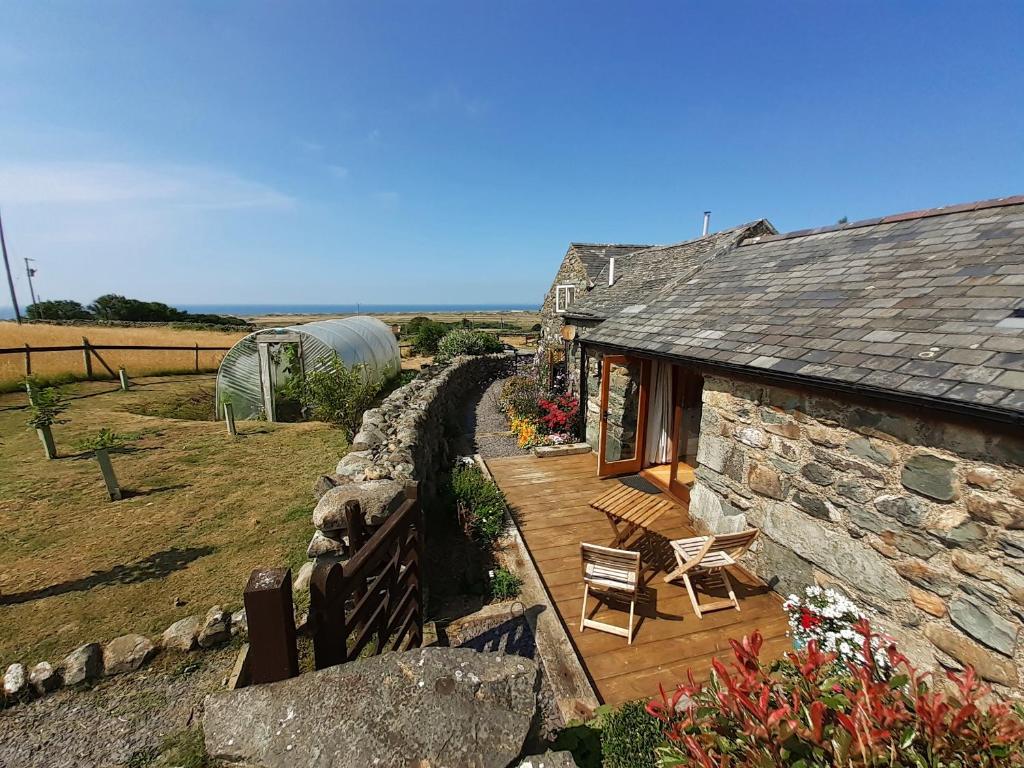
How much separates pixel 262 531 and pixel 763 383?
20.4 ft

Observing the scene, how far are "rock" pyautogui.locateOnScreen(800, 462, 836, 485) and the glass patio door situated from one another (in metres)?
3.37

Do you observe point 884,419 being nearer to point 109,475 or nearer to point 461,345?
point 109,475

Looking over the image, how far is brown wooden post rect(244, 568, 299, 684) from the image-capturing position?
1.77 m

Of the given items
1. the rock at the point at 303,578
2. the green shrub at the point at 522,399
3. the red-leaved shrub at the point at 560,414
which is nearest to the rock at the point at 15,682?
the rock at the point at 303,578

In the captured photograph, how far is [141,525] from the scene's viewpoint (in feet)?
17.3

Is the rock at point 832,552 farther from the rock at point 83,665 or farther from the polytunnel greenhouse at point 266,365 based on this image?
the polytunnel greenhouse at point 266,365

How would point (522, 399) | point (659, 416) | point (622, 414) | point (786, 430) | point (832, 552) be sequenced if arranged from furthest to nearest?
point (522, 399)
point (659, 416)
point (622, 414)
point (786, 430)
point (832, 552)

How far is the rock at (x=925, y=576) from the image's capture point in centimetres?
317

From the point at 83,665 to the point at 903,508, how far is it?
6.57 meters

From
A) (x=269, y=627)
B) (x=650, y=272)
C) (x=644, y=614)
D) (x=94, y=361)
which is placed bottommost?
(x=644, y=614)

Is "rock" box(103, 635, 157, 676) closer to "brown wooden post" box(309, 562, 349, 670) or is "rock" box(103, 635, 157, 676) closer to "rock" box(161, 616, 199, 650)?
"rock" box(161, 616, 199, 650)

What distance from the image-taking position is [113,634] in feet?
11.9

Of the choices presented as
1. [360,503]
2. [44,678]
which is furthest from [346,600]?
[44,678]

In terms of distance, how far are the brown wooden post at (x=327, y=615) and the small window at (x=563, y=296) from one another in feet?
57.6
